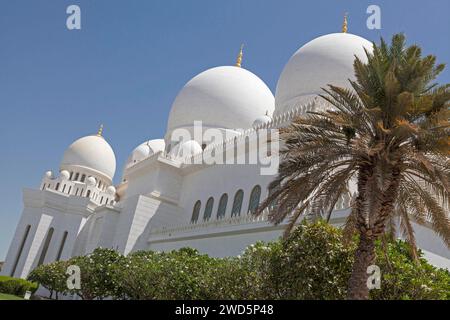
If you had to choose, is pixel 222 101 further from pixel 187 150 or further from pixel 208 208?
pixel 208 208

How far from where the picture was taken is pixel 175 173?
25.4m

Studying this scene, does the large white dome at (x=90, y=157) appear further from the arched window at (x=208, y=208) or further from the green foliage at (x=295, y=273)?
the green foliage at (x=295, y=273)

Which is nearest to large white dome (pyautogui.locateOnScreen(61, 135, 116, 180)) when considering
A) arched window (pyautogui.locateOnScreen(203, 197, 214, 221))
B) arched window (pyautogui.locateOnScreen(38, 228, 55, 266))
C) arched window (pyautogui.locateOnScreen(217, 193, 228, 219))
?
arched window (pyautogui.locateOnScreen(38, 228, 55, 266))

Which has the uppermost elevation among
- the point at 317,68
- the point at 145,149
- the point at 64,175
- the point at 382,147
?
the point at 317,68

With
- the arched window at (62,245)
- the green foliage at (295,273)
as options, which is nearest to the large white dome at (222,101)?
the arched window at (62,245)

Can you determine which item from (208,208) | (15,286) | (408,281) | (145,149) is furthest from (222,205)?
(145,149)

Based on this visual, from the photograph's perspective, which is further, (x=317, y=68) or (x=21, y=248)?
(x=21, y=248)

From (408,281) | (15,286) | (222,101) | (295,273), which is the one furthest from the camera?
(222,101)

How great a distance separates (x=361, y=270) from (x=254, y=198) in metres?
11.7

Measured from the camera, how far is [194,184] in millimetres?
24359

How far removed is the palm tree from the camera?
27.0 ft

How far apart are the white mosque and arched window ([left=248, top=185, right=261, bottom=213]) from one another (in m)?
0.05
